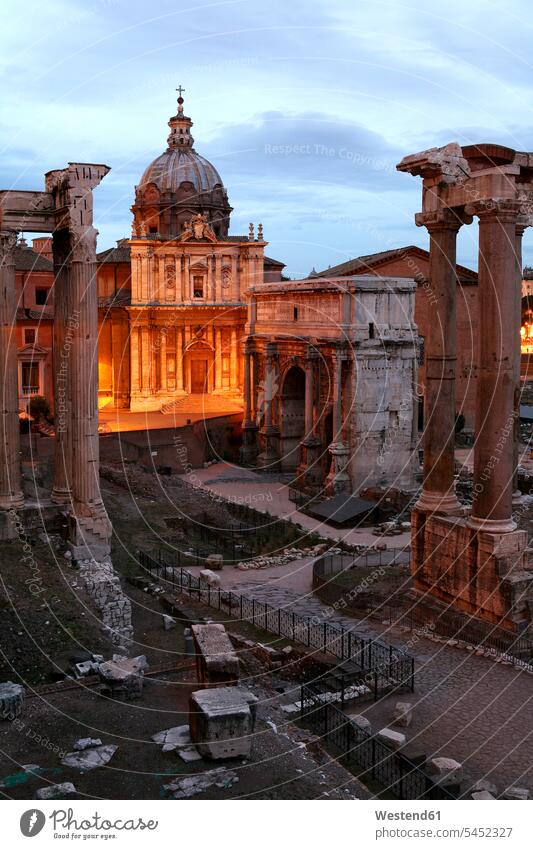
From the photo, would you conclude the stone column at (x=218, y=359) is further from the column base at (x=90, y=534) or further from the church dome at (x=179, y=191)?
the column base at (x=90, y=534)

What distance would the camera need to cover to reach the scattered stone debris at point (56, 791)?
39.7ft

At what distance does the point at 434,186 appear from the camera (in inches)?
806

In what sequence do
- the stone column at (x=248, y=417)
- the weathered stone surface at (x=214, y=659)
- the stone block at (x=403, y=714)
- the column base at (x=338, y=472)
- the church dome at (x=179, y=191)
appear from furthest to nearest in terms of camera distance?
the church dome at (x=179, y=191) < the stone column at (x=248, y=417) < the column base at (x=338, y=472) < the stone block at (x=403, y=714) < the weathered stone surface at (x=214, y=659)

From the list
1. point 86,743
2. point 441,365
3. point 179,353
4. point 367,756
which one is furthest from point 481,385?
point 179,353

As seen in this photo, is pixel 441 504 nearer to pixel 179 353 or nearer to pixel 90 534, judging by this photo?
pixel 90 534

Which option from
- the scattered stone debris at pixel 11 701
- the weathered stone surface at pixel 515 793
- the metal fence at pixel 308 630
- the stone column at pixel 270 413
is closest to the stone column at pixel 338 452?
the stone column at pixel 270 413

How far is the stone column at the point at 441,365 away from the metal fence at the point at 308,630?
3420 millimetres

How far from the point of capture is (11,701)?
14836 mm

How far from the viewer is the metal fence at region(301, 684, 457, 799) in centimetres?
1379

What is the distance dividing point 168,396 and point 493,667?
38.7m

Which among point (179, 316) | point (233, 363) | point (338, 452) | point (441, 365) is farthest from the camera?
point (233, 363)

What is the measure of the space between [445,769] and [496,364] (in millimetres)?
8132
